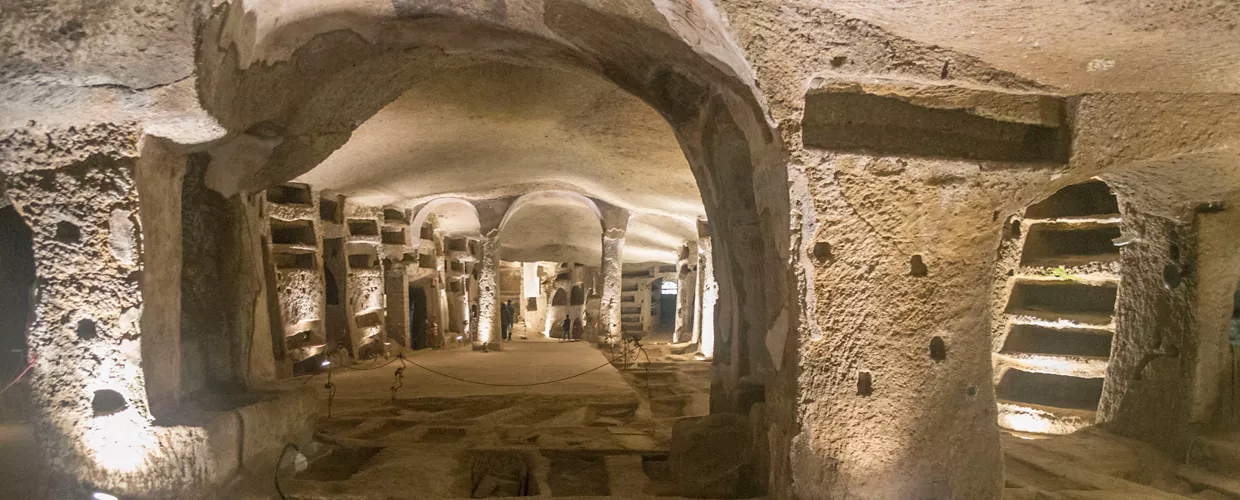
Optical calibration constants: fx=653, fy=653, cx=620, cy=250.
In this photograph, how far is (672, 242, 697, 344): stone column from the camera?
1358 centimetres

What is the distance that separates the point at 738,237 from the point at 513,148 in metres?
4.55

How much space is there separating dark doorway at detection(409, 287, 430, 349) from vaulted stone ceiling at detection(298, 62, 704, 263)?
1.48m

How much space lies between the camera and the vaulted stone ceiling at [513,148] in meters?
5.47

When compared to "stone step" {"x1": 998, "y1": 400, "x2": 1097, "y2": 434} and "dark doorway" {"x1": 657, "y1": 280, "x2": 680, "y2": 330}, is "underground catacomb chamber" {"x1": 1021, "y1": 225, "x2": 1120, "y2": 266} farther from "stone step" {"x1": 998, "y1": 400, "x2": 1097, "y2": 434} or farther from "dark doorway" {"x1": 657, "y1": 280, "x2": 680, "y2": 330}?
"dark doorway" {"x1": 657, "y1": 280, "x2": 680, "y2": 330}

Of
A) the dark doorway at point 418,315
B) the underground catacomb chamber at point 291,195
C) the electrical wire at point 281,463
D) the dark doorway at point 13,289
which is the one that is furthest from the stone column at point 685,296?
the dark doorway at point 13,289

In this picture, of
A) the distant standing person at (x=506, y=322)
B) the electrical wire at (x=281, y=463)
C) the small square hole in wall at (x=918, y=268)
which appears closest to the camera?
the small square hole in wall at (x=918, y=268)

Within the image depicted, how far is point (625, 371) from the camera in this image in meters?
8.61

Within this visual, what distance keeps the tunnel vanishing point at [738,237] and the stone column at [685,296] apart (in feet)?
24.4

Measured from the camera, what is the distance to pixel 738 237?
3967mm

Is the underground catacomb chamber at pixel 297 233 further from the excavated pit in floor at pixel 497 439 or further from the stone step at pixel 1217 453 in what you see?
the stone step at pixel 1217 453

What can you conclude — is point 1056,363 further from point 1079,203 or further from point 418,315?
point 418,315

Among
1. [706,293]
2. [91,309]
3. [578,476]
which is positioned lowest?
[578,476]

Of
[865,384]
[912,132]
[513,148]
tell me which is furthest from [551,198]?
[865,384]

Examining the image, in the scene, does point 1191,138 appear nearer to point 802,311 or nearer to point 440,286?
point 802,311
